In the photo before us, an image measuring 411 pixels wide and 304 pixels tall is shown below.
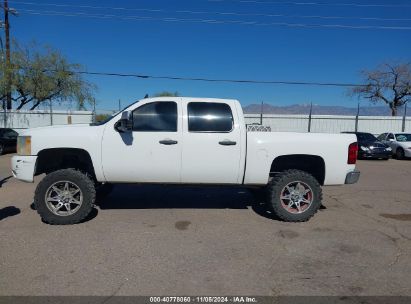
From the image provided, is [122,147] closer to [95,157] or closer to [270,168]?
[95,157]

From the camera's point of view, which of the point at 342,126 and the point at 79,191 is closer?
the point at 79,191

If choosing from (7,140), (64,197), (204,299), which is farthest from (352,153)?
(7,140)

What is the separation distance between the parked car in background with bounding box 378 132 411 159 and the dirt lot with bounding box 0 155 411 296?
543 inches

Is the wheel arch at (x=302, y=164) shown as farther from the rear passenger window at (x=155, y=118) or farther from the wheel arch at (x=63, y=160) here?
the wheel arch at (x=63, y=160)

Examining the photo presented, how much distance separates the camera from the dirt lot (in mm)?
3885

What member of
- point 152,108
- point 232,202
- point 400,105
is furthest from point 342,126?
point 152,108

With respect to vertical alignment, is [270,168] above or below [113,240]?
above

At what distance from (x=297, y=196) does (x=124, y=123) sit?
10.1 feet

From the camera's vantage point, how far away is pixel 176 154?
239 inches

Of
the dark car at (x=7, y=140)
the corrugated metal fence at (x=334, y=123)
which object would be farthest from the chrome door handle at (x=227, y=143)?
the corrugated metal fence at (x=334, y=123)

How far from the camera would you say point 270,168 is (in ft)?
21.1

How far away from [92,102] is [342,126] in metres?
20.4

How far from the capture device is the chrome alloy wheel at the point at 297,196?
6293 mm

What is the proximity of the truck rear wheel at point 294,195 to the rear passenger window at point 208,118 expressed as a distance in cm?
124
